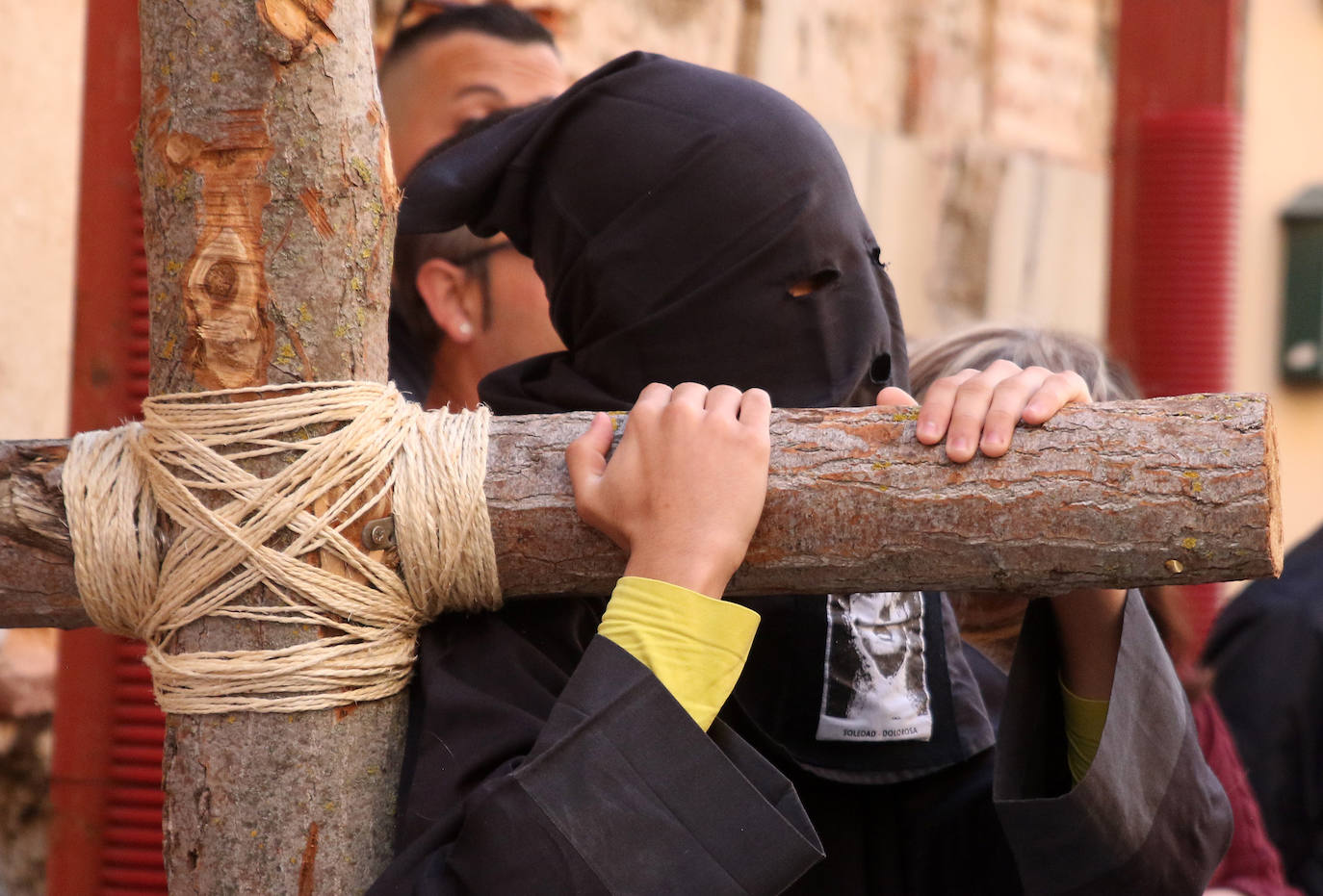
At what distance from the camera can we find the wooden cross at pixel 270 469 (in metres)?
1.16

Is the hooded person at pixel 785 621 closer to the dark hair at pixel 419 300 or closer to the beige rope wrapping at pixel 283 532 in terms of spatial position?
the beige rope wrapping at pixel 283 532

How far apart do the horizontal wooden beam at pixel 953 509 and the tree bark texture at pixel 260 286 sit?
0.17 meters

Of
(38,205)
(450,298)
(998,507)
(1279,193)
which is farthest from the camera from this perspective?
(1279,193)

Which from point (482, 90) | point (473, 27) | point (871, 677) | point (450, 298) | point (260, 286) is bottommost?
point (871, 677)

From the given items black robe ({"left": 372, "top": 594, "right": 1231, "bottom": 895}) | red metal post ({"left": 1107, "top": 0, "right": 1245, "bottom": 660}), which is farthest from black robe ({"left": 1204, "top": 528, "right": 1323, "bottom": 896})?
black robe ({"left": 372, "top": 594, "right": 1231, "bottom": 895})

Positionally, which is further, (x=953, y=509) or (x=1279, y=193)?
(x=1279, y=193)

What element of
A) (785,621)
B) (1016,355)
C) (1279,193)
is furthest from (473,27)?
(1279,193)

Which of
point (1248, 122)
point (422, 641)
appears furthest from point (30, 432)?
point (1248, 122)

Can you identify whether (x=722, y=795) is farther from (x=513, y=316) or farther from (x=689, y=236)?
(x=513, y=316)

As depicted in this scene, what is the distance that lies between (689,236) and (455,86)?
1.75 metres

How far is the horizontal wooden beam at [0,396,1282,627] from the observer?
3.69 feet

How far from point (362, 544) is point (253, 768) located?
0.21 metres

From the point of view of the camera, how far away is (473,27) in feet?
10.3

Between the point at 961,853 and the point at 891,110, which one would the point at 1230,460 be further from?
the point at 891,110
